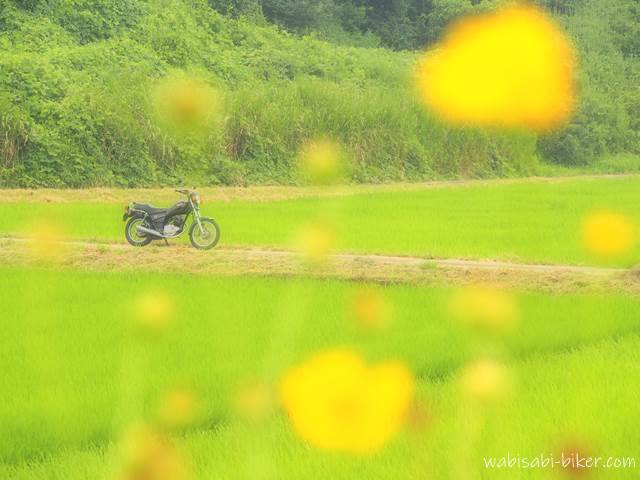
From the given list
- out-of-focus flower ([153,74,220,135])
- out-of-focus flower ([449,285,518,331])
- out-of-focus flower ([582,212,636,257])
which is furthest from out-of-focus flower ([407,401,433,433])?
out-of-focus flower ([582,212,636,257])

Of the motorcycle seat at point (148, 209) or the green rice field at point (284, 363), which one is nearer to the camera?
the green rice field at point (284, 363)

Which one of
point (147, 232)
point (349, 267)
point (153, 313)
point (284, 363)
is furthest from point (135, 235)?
point (153, 313)

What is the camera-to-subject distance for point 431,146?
18016 mm

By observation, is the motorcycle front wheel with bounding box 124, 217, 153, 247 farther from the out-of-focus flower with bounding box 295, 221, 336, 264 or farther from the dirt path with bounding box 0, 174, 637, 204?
the out-of-focus flower with bounding box 295, 221, 336, 264

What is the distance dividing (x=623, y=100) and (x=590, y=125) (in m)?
3.78

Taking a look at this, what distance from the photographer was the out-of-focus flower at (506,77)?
0.94 m

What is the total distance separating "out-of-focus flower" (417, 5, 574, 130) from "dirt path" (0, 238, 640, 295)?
5.37 m

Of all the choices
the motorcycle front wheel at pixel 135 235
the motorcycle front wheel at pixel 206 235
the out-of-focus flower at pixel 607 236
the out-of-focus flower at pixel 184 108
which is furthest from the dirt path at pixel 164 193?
the out-of-focus flower at pixel 184 108

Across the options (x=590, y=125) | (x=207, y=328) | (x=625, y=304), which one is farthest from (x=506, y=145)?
(x=207, y=328)

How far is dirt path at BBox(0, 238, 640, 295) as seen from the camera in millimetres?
6695

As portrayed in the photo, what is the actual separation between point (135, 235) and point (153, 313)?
7.13 m

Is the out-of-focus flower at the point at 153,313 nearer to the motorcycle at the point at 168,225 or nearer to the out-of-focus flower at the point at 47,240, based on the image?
the out-of-focus flower at the point at 47,240

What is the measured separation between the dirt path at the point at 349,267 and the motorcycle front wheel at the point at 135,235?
0.56ft

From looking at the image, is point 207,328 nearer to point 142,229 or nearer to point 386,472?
point 386,472
